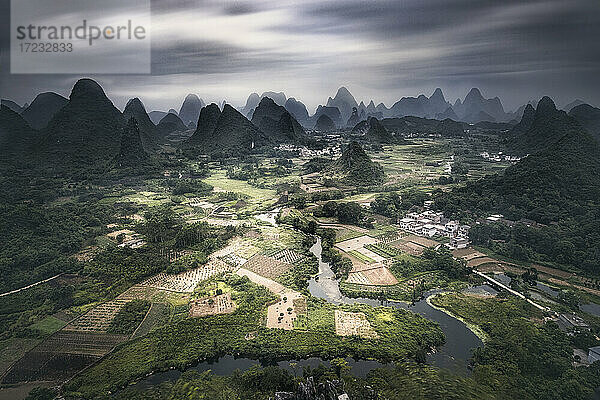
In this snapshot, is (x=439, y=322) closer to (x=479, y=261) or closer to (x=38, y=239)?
(x=479, y=261)

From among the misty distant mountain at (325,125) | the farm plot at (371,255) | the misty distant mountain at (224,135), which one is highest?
the misty distant mountain at (325,125)

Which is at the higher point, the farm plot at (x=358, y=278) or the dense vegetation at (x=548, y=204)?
the dense vegetation at (x=548, y=204)

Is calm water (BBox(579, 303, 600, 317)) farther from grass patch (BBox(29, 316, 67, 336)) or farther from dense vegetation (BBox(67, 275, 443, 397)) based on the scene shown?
grass patch (BBox(29, 316, 67, 336))

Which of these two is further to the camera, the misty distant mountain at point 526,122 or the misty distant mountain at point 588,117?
the misty distant mountain at point 526,122

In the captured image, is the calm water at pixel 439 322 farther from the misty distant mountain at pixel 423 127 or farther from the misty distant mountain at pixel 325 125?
the misty distant mountain at pixel 325 125

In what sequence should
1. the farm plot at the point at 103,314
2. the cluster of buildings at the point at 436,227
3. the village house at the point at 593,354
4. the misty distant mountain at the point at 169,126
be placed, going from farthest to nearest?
the misty distant mountain at the point at 169,126 < the cluster of buildings at the point at 436,227 < the farm plot at the point at 103,314 < the village house at the point at 593,354

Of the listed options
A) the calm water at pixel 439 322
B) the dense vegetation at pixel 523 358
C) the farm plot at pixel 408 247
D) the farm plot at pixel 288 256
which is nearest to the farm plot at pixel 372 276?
the calm water at pixel 439 322
